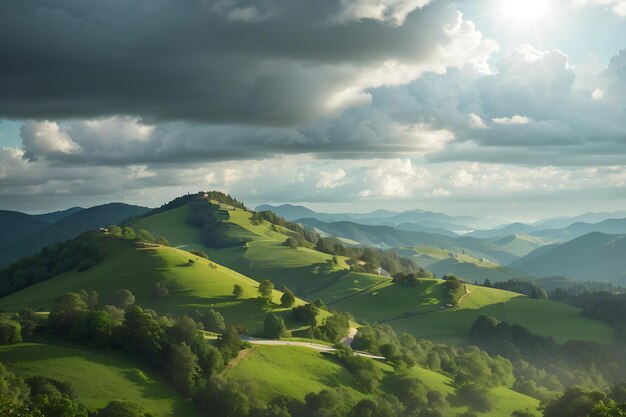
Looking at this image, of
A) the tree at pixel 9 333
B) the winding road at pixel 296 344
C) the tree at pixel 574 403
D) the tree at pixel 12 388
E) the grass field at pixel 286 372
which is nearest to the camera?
the tree at pixel 12 388

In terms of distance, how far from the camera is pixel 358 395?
9475cm

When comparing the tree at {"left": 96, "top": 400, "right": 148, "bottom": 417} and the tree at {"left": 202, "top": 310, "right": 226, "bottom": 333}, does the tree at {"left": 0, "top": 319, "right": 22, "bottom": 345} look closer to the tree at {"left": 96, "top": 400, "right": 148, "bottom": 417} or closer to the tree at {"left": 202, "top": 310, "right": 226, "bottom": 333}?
the tree at {"left": 96, "top": 400, "right": 148, "bottom": 417}

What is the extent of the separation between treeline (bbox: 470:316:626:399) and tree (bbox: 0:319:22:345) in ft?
355

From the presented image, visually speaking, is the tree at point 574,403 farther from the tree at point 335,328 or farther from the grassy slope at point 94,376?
the grassy slope at point 94,376

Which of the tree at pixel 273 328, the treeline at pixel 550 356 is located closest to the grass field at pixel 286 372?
the tree at pixel 273 328

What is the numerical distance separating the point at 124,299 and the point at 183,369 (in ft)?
225

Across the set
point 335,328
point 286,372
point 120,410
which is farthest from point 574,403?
point 120,410

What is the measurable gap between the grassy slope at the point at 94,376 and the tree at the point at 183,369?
150 centimetres

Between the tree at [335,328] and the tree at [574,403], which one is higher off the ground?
the tree at [335,328]

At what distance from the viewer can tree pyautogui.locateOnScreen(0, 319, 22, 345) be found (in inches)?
3201

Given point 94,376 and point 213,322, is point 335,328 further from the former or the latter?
point 94,376

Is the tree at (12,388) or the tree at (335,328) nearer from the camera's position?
the tree at (12,388)

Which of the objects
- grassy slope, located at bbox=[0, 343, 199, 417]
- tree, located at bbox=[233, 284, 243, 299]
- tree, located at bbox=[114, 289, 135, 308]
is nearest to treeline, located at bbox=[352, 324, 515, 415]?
tree, located at bbox=[233, 284, 243, 299]

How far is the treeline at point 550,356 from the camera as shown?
483 feet
